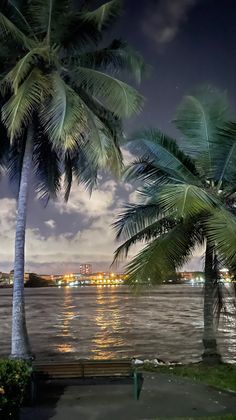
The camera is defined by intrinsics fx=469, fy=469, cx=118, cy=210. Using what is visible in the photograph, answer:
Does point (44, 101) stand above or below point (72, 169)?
above

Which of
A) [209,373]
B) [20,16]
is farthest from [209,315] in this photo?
[20,16]

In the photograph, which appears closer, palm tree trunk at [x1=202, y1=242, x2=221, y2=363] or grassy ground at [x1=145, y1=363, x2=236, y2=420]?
grassy ground at [x1=145, y1=363, x2=236, y2=420]

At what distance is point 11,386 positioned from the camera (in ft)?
24.3

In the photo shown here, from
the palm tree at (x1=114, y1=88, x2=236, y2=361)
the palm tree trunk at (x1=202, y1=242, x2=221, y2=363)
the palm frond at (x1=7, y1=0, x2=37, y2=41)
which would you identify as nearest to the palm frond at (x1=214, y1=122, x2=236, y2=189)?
the palm tree at (x1=114, y1=88, x2=236, y2=361)

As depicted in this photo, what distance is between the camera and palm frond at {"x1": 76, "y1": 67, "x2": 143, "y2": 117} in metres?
12.6

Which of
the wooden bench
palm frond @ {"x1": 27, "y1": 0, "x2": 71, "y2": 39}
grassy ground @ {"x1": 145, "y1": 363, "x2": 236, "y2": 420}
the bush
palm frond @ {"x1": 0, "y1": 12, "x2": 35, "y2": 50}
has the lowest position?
grassy ground @ {"x1": 145, "y1": 363, "x2": 236, "y2": 420}

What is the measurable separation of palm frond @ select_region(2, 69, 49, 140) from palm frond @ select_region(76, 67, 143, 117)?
4.17 feet

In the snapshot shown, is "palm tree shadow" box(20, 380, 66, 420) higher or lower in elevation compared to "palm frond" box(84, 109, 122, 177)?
lower

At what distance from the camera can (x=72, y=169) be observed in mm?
→ 16531

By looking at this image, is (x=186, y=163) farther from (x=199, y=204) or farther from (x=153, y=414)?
(x=153, y=414)

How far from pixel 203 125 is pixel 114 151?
2744 mm

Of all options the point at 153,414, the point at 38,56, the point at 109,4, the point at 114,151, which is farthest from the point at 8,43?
the point at 153,414

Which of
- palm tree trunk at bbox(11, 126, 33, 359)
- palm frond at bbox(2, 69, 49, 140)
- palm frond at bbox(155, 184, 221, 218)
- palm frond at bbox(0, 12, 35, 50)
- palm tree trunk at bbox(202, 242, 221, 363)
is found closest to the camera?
palm frond at bbox(155, 184, 221, 218)

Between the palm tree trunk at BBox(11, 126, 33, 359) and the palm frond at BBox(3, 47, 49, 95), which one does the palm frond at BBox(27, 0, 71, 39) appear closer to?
the palm frond at BBox(3, 47, 49, 95)
